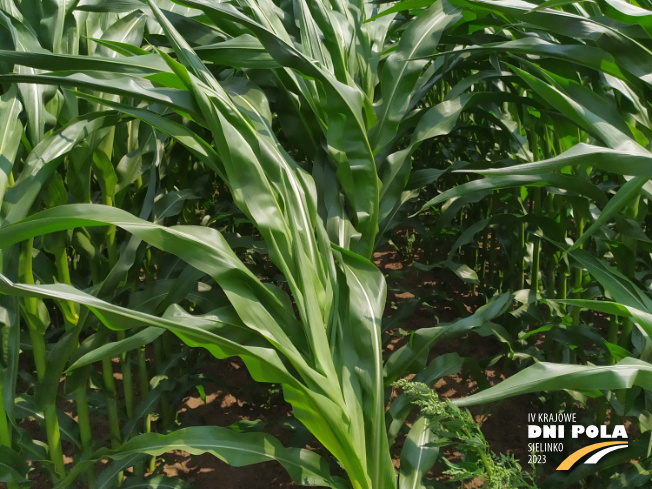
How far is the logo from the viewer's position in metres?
1.56

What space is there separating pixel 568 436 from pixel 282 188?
129cm

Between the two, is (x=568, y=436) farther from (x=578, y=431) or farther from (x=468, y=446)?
(x=468, y=446)

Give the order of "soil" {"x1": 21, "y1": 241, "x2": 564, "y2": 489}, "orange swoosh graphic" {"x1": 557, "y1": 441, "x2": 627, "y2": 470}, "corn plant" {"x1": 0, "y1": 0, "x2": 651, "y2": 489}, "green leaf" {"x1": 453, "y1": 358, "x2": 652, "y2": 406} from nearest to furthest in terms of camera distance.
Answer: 1. "green leaf" {"x1": 453, "y1": 358, "x2": 652, "y2": 406}
2. "corn plant" {"x1": 0, "y1": 0, "x2": 651, "y2": 489}
3. "orange swoosh graphic" {"x1": 557, "y1": 441, "x2": 627, "y2": 470}
4. "soil" {"x1": 21, "y1": 241, "x2": 564, "y2": 489}

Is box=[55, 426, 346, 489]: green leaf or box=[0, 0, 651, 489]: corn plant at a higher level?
box=[0, 0, 651, 489]: corn plant

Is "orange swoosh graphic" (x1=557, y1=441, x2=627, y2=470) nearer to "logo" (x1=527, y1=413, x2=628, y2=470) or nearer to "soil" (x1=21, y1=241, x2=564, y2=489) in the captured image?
"logo" (x1=527, y1=413, x2=628, y2=470)

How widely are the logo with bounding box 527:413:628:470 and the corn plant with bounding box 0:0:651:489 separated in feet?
0.48

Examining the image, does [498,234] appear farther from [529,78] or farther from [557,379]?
[557,379]

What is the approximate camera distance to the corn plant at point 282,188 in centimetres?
99

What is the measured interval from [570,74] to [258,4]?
2.48 feet

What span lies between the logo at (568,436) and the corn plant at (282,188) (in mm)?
148

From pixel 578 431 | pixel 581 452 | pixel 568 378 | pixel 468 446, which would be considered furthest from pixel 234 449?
pixel 578 431

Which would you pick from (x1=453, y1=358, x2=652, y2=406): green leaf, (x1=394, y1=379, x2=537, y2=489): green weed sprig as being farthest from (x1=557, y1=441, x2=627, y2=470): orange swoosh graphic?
(x1=453, y1=358, x2=652, y2=406): green leaf

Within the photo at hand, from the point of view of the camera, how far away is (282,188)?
1128mm

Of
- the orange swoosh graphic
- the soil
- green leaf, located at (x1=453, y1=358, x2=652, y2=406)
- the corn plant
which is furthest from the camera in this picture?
the soil
